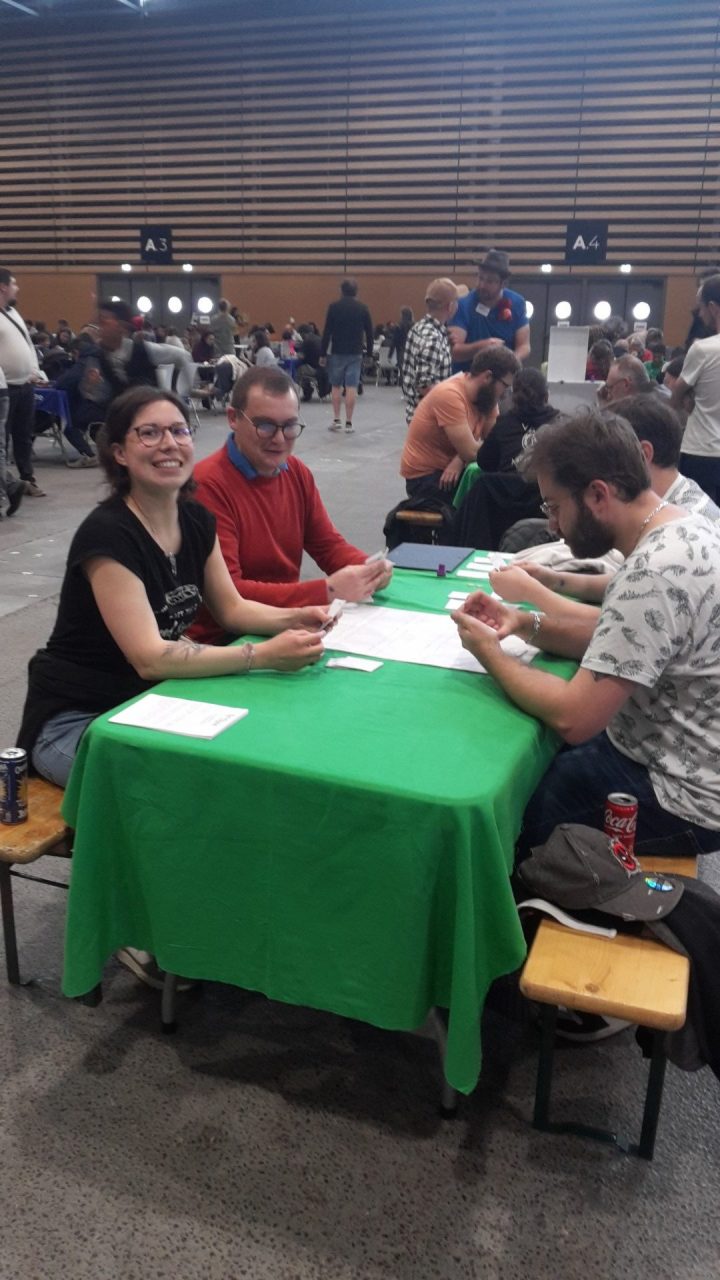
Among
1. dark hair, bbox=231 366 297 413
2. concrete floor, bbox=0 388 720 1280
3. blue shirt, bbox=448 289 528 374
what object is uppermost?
blue shirt, bbox=448 289 528 374

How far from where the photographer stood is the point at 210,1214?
1592 millimetres

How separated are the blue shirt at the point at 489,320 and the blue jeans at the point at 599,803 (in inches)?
183

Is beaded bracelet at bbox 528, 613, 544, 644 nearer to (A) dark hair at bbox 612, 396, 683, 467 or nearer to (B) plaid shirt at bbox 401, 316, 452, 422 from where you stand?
(A) dark hair at bbox 612, 396, 683, 467

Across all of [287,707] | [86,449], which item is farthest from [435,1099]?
[86,449]

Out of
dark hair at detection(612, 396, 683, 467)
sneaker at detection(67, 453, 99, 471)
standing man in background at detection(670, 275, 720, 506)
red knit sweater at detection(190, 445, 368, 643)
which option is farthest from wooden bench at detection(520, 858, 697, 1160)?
sneaker at detection(67, 453, 99, 471)

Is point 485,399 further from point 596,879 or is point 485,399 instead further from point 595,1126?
point 595,1126

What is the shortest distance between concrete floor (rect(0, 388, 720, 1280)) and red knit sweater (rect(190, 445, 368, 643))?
99 cm

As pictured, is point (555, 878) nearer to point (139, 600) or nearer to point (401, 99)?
point (139, 600)

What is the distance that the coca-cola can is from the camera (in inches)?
67.8

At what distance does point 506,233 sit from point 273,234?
13.5 ft

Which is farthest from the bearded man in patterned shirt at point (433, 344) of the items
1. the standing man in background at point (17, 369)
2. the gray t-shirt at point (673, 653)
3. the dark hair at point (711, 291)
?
the gray t-shirt at point (673, 653)

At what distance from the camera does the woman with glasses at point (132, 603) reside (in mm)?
1958

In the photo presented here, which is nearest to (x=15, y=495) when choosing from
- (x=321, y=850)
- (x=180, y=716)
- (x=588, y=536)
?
(x=180, y=716)

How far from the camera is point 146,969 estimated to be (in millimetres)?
2123
